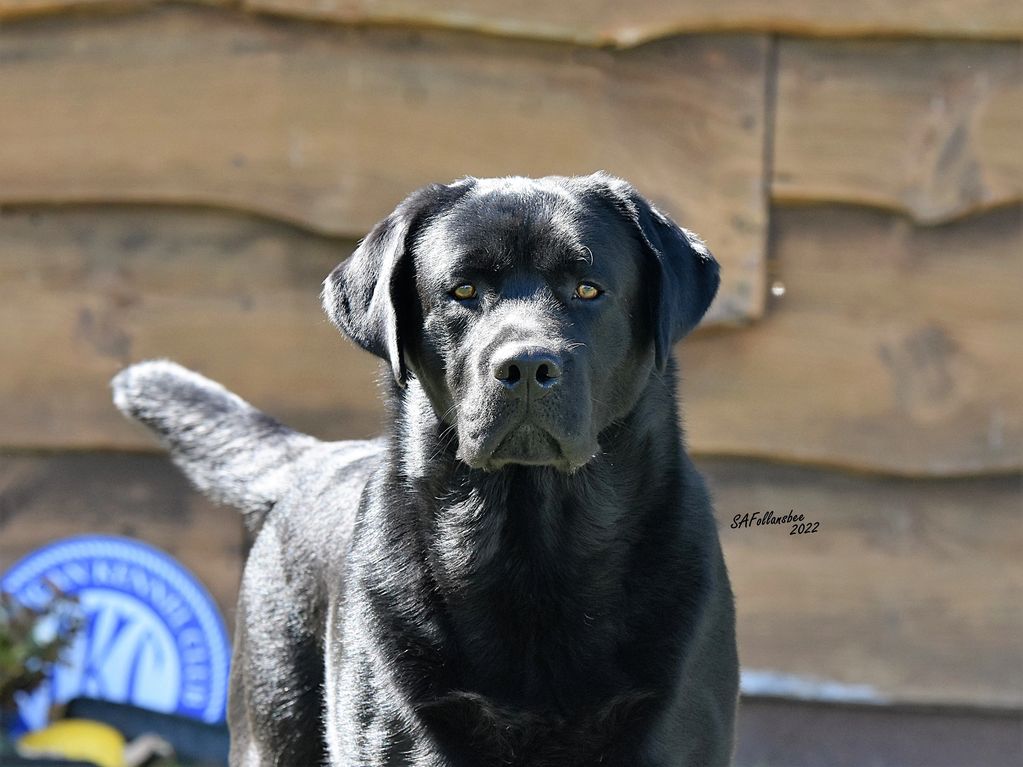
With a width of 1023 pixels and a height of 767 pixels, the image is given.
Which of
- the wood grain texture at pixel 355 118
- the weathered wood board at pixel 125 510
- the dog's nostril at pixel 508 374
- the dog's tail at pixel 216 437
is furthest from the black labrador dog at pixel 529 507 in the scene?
the weathered wood board at pixel 125 510

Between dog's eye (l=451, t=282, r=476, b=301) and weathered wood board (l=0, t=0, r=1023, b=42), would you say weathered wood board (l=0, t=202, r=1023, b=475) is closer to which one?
weathered wood board (l=0, t=0, r=1023, b=42)

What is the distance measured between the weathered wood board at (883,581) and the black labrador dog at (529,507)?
164cm

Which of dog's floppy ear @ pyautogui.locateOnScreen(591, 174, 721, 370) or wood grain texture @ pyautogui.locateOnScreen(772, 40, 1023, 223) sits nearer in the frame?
dog's floppy ear @ pyautogui.locateOnScreen(591, 174, 721, 370)

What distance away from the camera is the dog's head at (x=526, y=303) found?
8.29 feet

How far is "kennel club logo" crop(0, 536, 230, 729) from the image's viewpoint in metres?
4.66

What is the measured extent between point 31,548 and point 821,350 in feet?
8.88

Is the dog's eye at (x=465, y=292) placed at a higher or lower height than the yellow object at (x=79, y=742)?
higher

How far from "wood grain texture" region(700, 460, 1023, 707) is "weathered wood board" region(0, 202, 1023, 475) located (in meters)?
0.12

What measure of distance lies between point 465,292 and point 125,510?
7.82 ft

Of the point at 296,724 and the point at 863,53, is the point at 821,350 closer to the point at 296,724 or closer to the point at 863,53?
the point at 863,53

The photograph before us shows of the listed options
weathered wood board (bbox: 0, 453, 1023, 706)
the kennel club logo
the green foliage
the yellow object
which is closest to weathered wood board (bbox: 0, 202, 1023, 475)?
weathered wood board (bbox: 0, 453, 1023, 706)

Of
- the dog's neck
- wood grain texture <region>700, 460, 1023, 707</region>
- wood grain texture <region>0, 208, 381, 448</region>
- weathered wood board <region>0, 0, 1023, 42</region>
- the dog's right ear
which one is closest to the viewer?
the dog's neck

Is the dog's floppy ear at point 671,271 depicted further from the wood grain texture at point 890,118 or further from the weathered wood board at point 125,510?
the weathered wood board at point 125,510

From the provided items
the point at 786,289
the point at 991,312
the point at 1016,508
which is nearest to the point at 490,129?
the point at 786,289
